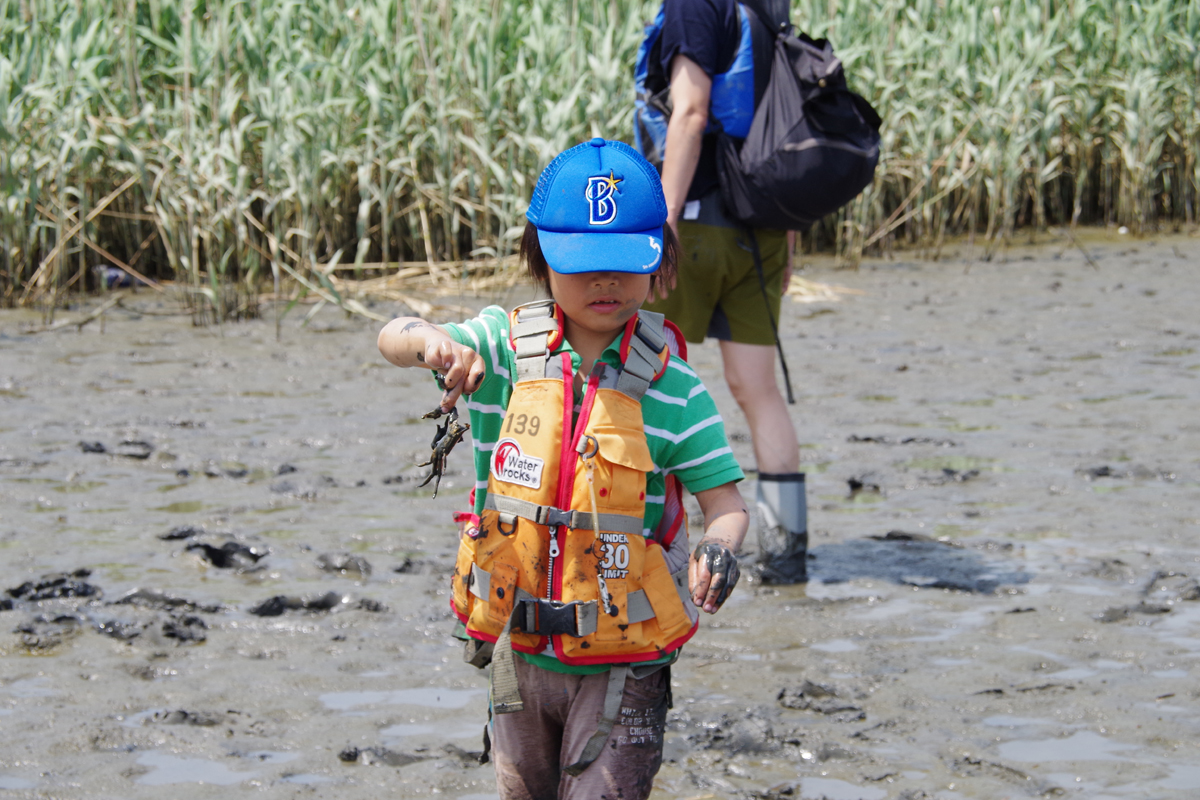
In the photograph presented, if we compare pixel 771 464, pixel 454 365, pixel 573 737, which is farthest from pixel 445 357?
pixel 771 464

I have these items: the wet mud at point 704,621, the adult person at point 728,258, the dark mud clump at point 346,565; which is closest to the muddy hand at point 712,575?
the wet mud at point 704,621

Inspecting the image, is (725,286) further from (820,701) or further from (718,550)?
(718,550)

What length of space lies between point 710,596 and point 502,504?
32 cm

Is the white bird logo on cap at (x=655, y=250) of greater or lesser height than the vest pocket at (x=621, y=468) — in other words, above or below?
above

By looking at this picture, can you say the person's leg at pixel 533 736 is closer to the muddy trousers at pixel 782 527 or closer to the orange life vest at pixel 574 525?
the orange life vest at pixel 574 525

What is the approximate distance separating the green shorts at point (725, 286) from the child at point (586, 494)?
1.61 metres

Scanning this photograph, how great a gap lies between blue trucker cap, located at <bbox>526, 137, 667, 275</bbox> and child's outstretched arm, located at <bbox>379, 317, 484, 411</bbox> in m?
0.18

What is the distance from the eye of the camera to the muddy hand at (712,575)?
179cm

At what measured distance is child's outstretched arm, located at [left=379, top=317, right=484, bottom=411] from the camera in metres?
1.81

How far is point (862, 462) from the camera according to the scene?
196 inches

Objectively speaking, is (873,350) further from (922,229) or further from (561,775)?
(561,775)

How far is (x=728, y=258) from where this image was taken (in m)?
3.58

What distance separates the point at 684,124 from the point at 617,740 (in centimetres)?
195

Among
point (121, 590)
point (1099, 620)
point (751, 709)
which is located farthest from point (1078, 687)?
point (121, 590)
